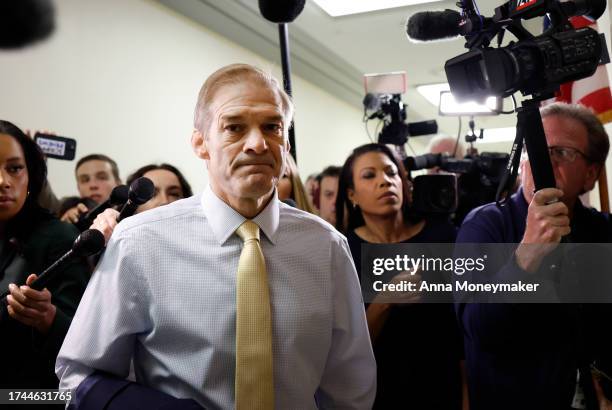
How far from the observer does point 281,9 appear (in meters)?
1.61

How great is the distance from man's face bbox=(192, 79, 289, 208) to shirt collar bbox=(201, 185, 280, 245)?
24mm

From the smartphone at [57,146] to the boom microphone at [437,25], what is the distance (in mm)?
1108

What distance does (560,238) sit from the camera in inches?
40.8

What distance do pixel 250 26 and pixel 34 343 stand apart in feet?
10.6

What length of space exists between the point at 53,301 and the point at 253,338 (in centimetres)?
57

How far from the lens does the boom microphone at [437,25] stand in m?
1.09

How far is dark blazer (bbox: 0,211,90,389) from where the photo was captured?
1.19 m

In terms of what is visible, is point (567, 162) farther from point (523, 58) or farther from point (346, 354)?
point (346, 354)

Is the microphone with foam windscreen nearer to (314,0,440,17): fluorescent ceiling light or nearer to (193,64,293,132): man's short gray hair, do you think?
(193,64,293,132): man's short gray hair

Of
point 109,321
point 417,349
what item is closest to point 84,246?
point 109,321

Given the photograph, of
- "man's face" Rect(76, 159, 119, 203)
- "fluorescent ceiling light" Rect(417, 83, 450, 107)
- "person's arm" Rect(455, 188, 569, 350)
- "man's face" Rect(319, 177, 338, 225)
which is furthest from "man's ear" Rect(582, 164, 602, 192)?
"fluorescent ceiling light" Rect(417, 83, 450, 107)

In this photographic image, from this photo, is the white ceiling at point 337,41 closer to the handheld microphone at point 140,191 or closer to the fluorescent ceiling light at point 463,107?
the fluorescent ceiling light at point 463,107

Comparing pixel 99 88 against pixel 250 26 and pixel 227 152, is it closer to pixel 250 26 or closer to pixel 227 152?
pixel 250 26

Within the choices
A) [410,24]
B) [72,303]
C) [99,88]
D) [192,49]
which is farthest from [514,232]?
[192,49]
